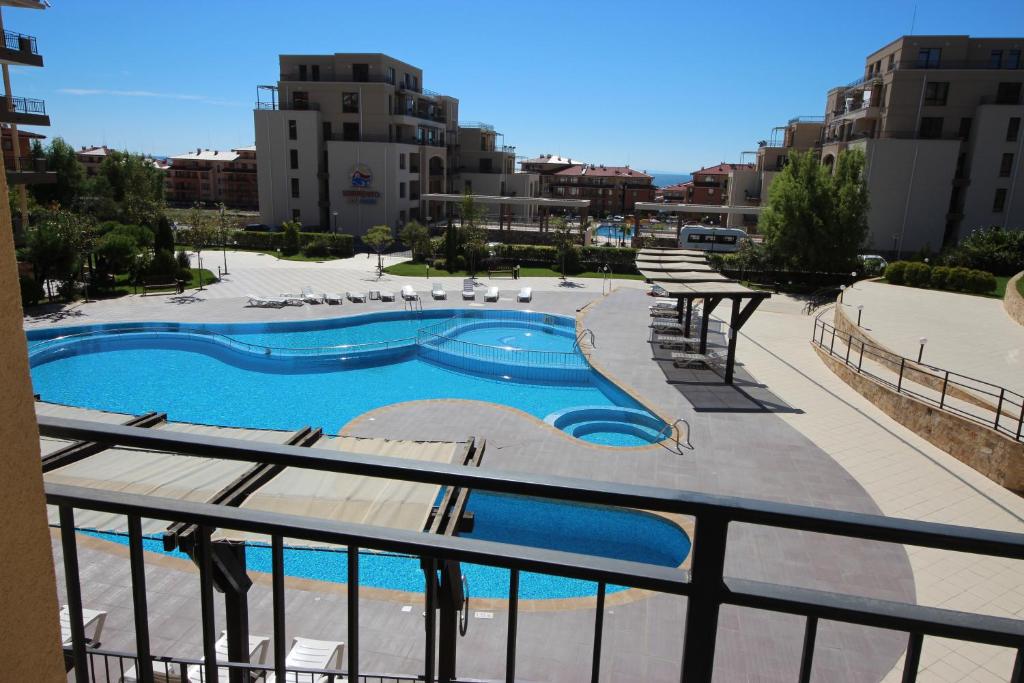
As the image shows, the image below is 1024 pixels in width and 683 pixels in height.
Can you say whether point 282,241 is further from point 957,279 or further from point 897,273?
point 957,279

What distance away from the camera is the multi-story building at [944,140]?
41031 millimetres

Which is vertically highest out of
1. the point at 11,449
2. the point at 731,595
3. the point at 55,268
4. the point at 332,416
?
the point at 11,449

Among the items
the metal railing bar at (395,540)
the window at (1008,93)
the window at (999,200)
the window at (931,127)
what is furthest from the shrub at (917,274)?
the metal railing bar at (395,540)

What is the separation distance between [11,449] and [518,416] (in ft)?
48.3

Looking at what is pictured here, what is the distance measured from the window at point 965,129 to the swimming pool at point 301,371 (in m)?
33.4

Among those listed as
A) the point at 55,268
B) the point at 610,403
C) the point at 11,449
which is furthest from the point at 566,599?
the point at 55,268

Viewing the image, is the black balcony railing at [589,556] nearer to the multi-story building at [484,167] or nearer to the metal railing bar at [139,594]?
the metal railing bar at [139,594]

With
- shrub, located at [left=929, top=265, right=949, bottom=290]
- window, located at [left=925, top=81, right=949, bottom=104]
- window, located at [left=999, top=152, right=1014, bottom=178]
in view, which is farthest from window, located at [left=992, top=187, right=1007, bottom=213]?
shrub, located at [left=929, top=265, right=949, bottom=290]

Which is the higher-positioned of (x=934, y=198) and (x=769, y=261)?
(x=934, y=198)

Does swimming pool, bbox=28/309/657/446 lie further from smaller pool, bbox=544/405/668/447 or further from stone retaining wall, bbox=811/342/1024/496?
stone retaining wall, bbox=811/342/1024/496

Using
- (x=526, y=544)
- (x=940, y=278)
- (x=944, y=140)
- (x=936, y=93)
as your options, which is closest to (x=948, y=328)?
(x=940, y=278)

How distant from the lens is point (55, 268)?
1006 inches

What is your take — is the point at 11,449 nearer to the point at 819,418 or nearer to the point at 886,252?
the point at 819,418

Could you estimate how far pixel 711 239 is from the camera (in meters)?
45.9
